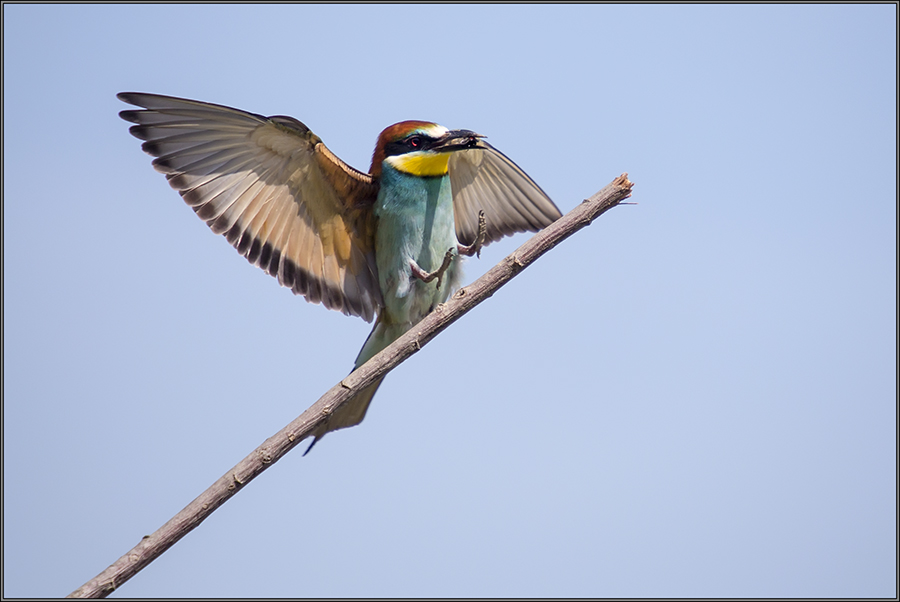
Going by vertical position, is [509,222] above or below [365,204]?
below

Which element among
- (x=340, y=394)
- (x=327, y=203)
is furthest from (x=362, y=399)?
(x=327, y=203)

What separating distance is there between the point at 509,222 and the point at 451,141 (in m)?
0.99

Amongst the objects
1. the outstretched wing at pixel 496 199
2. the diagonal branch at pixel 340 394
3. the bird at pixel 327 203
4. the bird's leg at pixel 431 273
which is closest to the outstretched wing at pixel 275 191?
the bird at pixel 327 203

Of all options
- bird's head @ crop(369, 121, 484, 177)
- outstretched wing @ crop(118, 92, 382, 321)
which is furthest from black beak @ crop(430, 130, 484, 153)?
outstretched wing @ crop(118, 92, 382, 321)

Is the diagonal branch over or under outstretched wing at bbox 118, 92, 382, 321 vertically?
under

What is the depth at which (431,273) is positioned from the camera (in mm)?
3844

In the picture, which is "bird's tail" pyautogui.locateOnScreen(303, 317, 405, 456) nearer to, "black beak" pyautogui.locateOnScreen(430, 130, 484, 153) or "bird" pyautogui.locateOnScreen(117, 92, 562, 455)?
"bird" pyautogui.locateOnScreen(117, 92, 562, 455)

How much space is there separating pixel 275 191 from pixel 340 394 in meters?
1.46

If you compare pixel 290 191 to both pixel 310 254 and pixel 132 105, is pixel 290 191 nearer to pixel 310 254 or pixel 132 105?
pixel 310 254

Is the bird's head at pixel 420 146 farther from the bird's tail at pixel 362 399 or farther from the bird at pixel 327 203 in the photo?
the bird's tail at pixel 362 399

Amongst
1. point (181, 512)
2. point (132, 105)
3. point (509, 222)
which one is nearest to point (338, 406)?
point (181, 512)

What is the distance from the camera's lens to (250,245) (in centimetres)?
380

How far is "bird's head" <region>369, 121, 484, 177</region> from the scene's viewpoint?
12.2 feet

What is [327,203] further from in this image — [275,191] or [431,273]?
[431,273]
